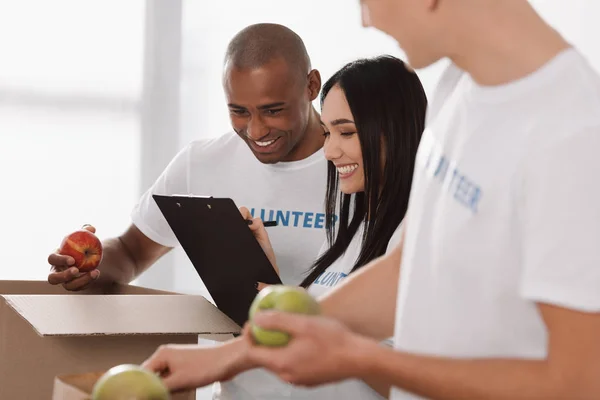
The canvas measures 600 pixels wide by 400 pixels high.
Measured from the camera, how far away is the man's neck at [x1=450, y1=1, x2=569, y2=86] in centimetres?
90

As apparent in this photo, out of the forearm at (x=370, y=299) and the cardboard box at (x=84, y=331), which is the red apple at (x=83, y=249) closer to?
the cardboard box at (x=84, y=331)

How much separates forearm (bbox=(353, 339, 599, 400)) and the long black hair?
2.51 feet

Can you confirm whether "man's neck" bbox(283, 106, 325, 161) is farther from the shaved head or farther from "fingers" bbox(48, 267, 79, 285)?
"fingers" bbox(48, 267, 79, 285)

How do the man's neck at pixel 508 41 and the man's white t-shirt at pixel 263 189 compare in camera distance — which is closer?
the man's neck at pixel 508 41

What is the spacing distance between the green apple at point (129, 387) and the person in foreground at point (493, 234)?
11 cm

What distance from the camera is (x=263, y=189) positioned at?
209 centimetres

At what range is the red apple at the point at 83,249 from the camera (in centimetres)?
204

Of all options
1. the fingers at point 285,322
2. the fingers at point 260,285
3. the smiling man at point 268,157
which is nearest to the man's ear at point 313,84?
the smiling man at point 268,157

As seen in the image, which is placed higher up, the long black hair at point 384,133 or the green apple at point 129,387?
the long black hair at point 384,133

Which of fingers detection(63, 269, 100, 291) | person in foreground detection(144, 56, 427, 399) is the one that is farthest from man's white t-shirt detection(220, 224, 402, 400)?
fingers detection(63, 269, 100, 291)

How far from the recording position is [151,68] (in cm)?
372

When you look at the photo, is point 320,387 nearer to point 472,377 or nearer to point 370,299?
point 370,299

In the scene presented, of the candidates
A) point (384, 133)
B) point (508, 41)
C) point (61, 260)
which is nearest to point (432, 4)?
point (508, 41)

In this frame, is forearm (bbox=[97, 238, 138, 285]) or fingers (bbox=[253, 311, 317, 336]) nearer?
fingers (bbox=[253, 311, 317, 336])
